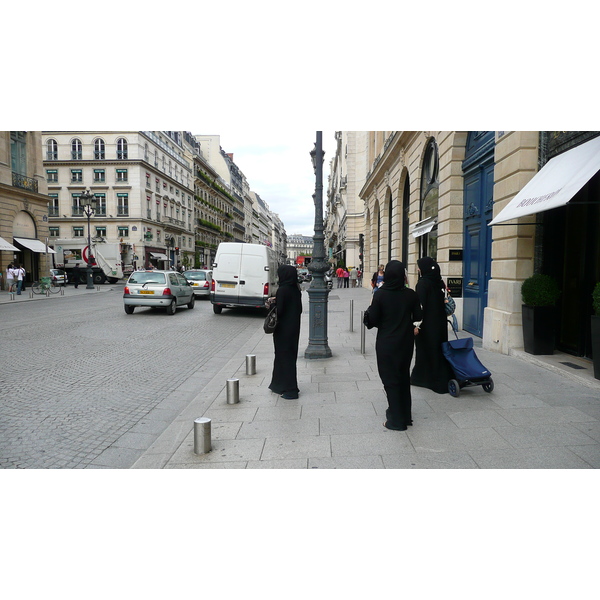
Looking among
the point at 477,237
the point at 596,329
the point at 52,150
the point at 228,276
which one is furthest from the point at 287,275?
the point at 52,150

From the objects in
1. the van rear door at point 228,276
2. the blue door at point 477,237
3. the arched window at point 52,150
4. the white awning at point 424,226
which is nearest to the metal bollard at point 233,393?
the blue door at point 477,237

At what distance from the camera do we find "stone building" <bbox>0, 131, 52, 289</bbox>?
96.6ft

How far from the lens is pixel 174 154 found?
61.4 m

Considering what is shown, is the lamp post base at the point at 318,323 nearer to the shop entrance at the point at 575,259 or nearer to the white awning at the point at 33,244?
the shop entrance at the point at 575,259

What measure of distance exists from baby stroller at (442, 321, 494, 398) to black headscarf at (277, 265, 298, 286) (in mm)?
2013

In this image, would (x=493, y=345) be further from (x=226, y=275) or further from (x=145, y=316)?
(x=145, y=316)

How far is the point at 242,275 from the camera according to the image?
16359 millimetres

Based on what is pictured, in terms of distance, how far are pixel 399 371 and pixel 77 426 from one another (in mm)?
3409

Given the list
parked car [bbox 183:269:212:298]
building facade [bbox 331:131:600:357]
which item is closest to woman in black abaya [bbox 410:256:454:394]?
building facade [bbox 331:131:600:357]

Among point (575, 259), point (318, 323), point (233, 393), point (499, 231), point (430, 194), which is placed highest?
point (430, 194)

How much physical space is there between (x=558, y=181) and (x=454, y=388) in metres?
Answer: 3.24

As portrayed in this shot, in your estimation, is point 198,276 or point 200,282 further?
point 198,276

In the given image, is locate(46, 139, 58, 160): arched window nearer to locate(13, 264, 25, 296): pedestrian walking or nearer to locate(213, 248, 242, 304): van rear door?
locate(13, 264, 25, 296): pedestrian walking

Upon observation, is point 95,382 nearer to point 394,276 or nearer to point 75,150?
point 394,276
